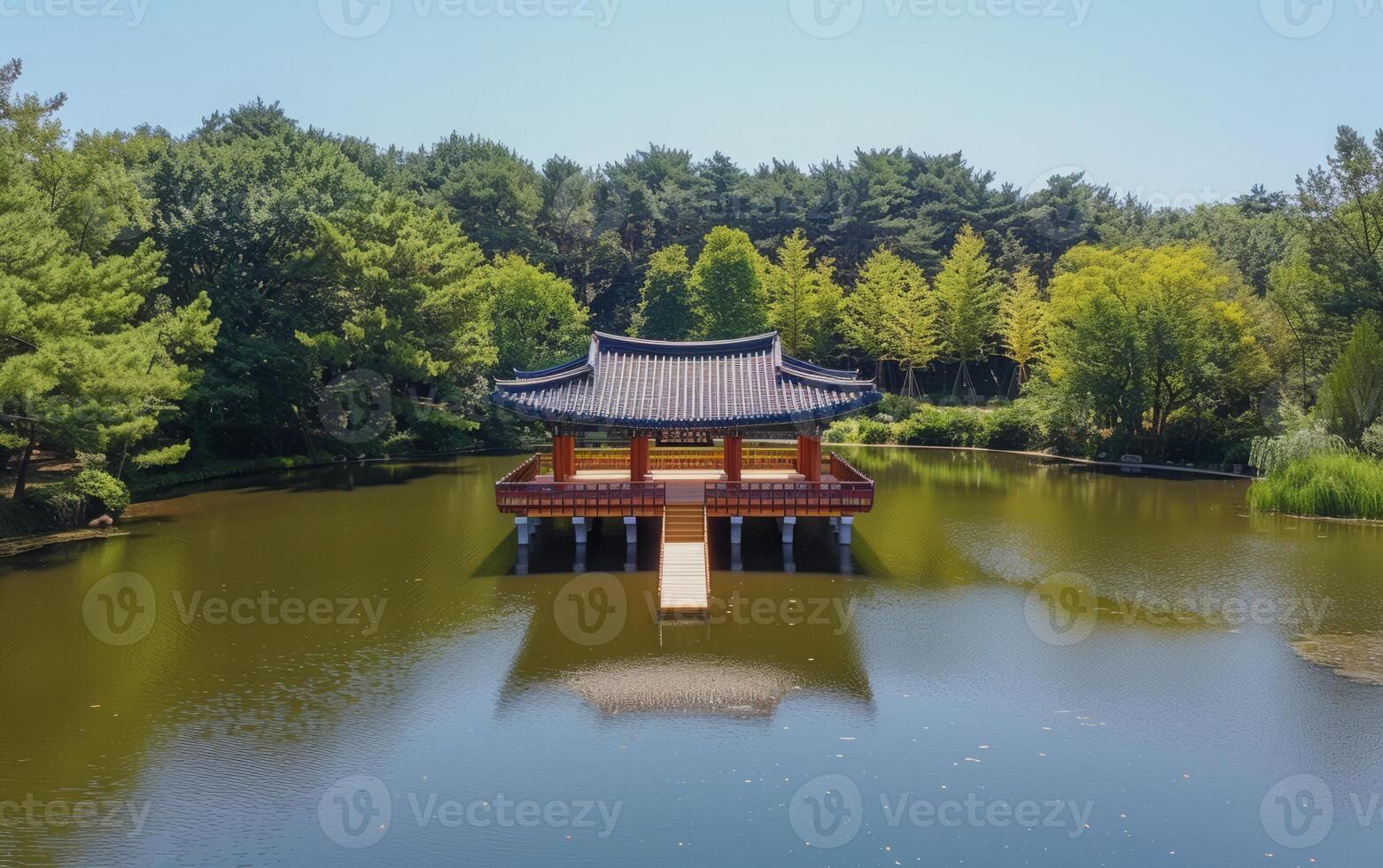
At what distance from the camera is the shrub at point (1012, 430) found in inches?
2219

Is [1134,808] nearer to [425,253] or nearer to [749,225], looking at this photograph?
[425,253]

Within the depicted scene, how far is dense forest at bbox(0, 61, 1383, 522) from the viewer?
3331cm

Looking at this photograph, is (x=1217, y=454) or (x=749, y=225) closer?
(x=1217, y=454)

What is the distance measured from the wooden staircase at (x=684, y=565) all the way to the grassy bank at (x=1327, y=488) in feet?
62.6

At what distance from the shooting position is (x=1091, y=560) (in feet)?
88.7

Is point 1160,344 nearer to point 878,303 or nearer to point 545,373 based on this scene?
point 878,303

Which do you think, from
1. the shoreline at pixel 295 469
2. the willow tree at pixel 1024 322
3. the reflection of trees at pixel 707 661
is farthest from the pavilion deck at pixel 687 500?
the willow tree at pixel 1024 322

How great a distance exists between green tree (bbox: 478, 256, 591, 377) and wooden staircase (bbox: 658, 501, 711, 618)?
3304 centimetres

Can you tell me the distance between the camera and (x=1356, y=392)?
112ft

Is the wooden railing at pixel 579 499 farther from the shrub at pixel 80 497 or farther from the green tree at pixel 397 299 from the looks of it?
the green tree at pixel 397 299

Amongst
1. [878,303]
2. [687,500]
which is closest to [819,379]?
[687,500]

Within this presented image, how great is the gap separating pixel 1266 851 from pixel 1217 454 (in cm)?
3890

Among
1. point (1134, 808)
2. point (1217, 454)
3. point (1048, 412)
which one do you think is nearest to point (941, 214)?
point (1048, 412)

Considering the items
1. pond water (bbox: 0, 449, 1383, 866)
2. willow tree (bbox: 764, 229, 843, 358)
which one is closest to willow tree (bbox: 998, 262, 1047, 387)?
willow tree (bbox: 764, 229, 843, 358)
